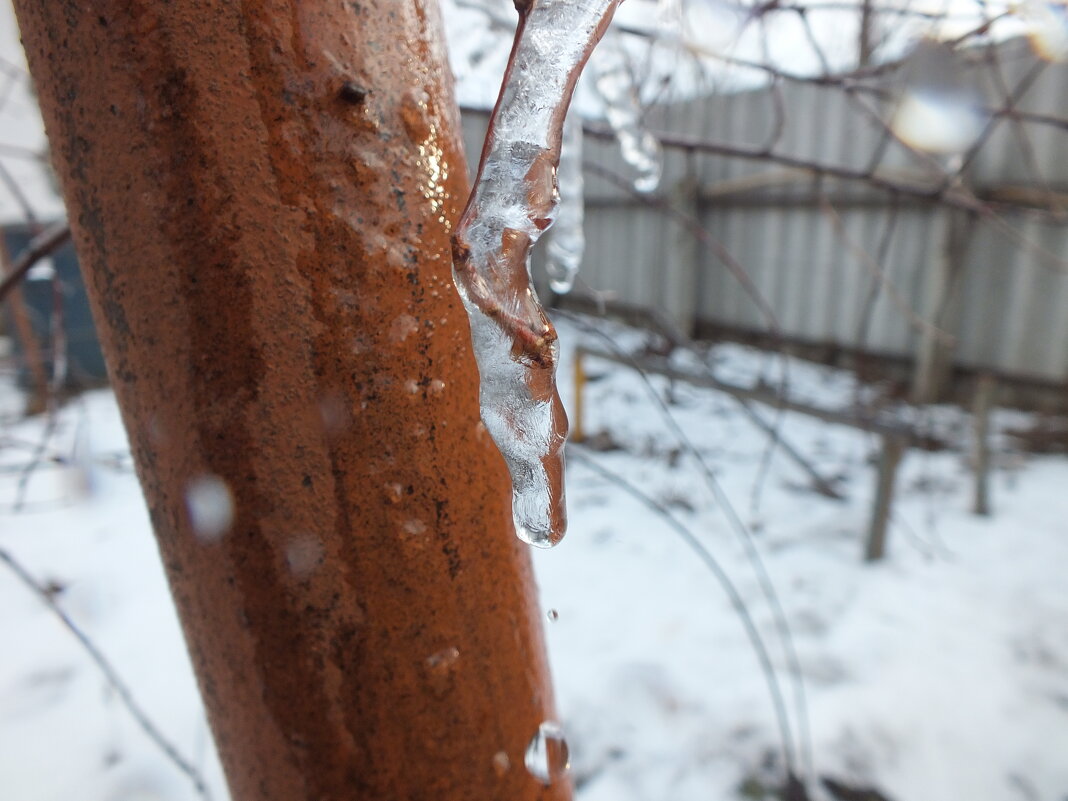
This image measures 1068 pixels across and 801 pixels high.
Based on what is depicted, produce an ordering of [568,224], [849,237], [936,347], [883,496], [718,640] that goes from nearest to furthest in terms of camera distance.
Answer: [568,224] < [718,640] < [883,496] < [849,237] < [936,347]

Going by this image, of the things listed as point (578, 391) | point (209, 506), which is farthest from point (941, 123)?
point (209, 506)

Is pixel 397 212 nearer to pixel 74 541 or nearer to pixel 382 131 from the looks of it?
pixel 382 131

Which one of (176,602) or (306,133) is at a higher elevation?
(306,133)

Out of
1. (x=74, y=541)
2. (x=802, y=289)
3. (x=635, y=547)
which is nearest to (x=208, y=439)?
(x=635, y=547)

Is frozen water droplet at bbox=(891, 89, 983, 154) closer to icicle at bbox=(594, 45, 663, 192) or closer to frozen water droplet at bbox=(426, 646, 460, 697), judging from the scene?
icicle at bbox=(594, 45, 663, 192)

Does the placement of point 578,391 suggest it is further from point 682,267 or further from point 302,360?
point 302,360

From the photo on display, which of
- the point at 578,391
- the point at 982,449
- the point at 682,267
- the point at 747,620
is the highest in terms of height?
the point at 747,620

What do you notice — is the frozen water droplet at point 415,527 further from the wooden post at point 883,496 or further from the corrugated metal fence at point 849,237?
the corrugated metal fence at point 849,237
